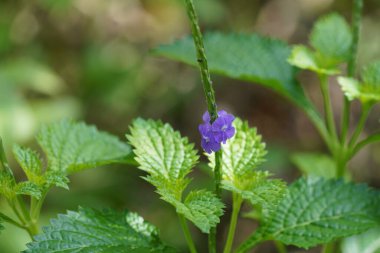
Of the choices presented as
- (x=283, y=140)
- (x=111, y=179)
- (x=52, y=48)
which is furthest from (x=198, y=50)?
(x=52, y=48)

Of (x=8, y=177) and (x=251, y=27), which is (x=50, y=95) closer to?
(x=251, y=27)

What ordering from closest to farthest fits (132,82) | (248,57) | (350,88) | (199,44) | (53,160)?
(199,44)
(53,160)
(350,88)
(248,57)
(132,82)

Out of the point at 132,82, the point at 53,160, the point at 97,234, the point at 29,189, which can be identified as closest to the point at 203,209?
the point at 97,234

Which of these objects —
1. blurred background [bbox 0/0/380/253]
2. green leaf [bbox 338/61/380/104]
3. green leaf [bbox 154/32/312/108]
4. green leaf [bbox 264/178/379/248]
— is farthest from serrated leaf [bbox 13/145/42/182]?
blurred background [bbox 0/0/380/253]

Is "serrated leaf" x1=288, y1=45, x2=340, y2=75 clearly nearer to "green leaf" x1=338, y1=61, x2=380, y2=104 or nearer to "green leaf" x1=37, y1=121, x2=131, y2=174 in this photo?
"green leaf" x1=338, y1=61, x2=380, y2=104

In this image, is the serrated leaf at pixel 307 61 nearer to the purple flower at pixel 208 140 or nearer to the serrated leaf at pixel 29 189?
the purple flower at pixel 208 140

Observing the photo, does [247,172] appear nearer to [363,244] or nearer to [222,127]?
[222,127]
